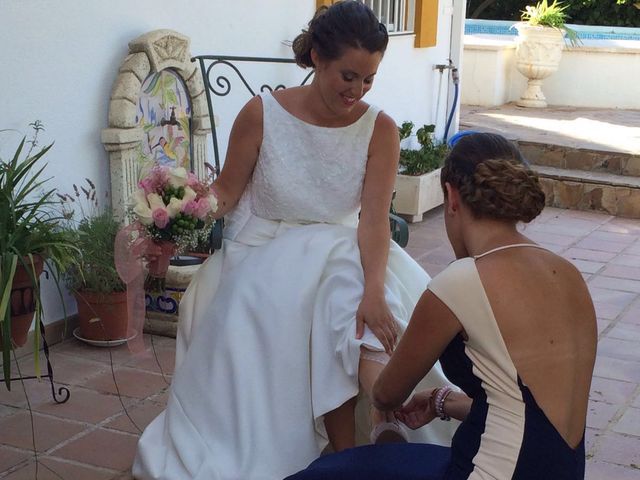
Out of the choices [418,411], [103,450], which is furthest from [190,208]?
[103,450]

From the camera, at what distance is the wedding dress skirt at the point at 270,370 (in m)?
2.71

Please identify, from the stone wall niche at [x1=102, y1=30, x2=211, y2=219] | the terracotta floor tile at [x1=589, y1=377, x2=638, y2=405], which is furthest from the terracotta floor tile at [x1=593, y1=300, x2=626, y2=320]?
the stone wall niche at [x1=102, y1=30, x2=211, y2=219]

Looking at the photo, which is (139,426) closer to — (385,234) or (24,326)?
(24,326)

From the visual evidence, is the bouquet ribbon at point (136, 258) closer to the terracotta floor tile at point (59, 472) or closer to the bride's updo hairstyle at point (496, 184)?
the terracotta floor tile at point (59, 472)

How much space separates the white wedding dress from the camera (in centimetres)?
272

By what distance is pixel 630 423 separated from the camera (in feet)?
11.9

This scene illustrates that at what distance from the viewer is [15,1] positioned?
3.78m

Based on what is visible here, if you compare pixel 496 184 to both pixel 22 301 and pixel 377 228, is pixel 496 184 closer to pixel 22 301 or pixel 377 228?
pixel 377 228

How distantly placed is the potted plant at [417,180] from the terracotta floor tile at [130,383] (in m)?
3.18

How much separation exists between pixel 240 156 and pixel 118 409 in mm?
1091

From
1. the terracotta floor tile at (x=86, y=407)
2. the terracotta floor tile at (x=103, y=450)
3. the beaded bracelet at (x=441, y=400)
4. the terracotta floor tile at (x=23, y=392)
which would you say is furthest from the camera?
the terracotta floor tile at (x=23, y=392)

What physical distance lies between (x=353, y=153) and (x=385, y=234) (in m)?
0.28

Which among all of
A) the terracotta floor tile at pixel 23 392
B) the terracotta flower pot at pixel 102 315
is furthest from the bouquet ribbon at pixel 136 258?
the terracotta flower pot at pixel 102 315

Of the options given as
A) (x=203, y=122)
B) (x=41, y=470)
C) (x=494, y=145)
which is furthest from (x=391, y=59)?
(x=494, y=145)
